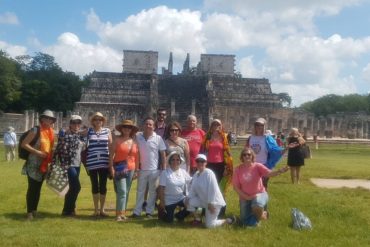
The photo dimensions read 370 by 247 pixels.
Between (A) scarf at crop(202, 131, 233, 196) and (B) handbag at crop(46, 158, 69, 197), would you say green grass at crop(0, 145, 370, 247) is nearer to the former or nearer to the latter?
(B) handbag at crop(46, 158, 69, 197)

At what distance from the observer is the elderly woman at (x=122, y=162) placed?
852cm

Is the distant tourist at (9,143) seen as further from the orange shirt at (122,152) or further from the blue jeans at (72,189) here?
the orange shirt at (122,152)

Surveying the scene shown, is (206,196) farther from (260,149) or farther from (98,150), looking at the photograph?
(98,150)

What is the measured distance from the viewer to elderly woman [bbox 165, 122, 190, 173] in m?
8.84

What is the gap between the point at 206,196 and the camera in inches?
324

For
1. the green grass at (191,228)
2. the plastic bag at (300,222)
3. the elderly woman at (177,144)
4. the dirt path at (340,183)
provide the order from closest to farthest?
1. the green grass at (191,228)
2. the plastic bag at (300,222)
3. the elderly woman at (177,144)
4. the dirt path at (340,183)

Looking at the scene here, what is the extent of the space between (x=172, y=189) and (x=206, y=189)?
0.60m

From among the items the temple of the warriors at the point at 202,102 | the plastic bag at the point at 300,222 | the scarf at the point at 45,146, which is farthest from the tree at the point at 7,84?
the plastic bag at the point at 300,222

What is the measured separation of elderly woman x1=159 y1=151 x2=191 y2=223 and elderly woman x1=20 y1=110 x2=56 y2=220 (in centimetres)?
186

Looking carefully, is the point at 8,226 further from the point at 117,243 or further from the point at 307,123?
the point at 307,123

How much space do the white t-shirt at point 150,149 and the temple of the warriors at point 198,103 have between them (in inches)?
1495

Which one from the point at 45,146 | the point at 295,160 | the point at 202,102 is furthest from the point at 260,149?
the point at 202,102

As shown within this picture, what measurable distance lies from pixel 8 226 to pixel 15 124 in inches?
1824

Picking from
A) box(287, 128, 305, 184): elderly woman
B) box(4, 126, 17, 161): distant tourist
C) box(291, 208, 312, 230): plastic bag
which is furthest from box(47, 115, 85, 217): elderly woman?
box(4, 126, 17, 161): distant tourist
